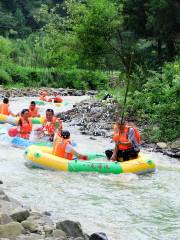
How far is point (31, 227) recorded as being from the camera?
6.36 metres

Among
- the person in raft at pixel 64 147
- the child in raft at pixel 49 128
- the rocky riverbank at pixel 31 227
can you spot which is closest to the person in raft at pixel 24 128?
the child in raft at pixel 49 128

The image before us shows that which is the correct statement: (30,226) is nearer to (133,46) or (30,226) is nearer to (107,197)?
(107,197)

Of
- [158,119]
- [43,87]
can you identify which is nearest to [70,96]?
[43,87]

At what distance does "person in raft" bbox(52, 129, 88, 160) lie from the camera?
1095 centimetres

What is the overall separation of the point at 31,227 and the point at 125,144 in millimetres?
5388

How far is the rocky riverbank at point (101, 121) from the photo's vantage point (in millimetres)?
14133

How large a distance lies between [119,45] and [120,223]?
620 inches

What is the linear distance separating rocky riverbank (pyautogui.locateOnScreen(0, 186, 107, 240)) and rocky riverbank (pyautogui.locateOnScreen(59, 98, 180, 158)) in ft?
23.0

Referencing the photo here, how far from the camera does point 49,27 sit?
23.4 meters

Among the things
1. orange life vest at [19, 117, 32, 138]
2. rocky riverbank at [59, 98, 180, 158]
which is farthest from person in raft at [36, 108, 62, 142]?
rocky riverbank at [59, 98, 180, 158]

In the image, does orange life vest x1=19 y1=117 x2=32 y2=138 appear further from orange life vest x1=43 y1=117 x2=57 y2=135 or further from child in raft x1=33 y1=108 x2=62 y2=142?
orange life vest x1=43 y1=117 x2=57 y2=135

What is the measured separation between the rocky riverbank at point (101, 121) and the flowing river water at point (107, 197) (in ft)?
5.67

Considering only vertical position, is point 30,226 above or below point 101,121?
above

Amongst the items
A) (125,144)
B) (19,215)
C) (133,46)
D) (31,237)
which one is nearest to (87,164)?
(125,144)
